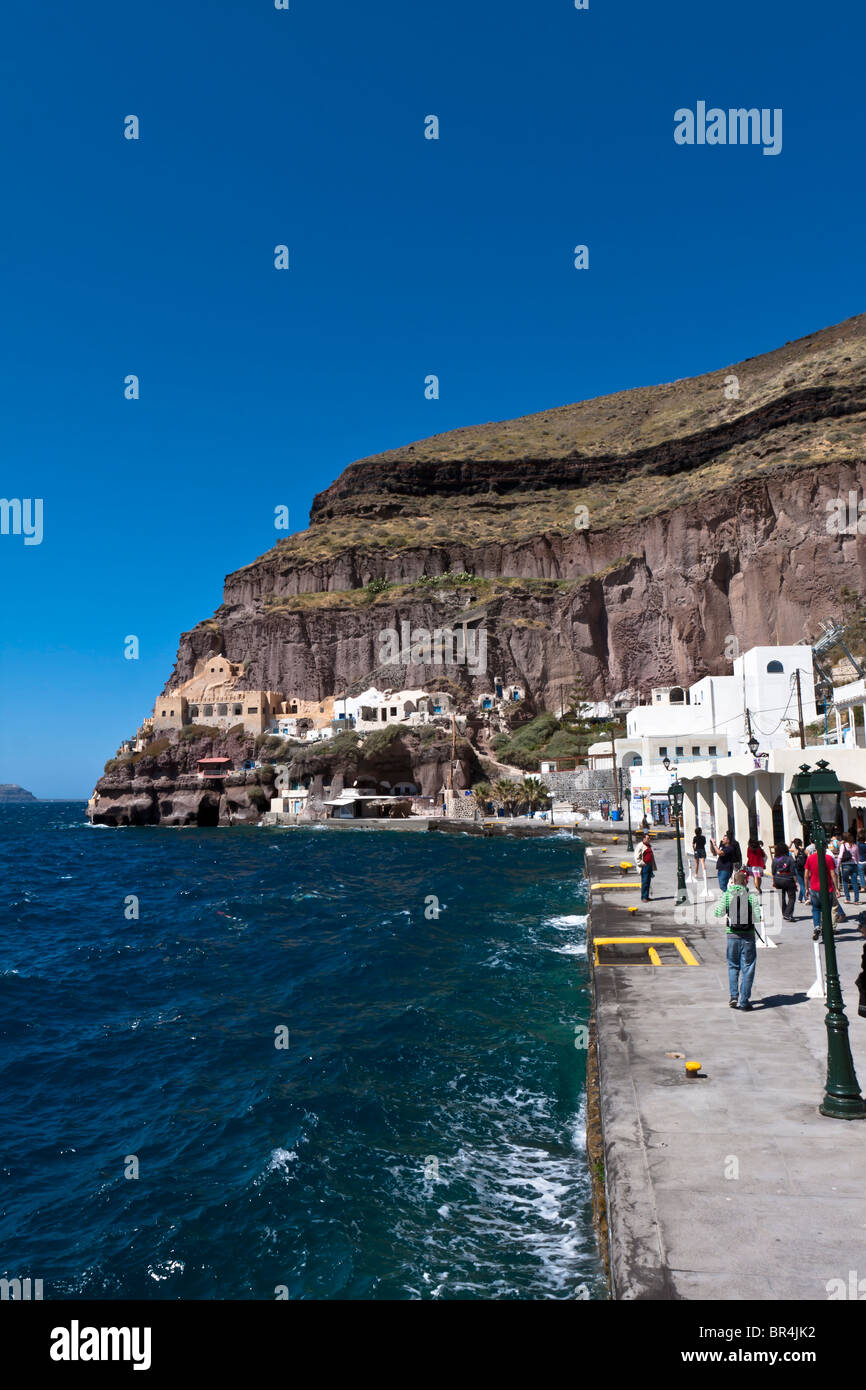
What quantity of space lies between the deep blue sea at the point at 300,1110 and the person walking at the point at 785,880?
4.36 meters

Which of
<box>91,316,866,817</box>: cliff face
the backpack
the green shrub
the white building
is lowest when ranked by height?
the backpack

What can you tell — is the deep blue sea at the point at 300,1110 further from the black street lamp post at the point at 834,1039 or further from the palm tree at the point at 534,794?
the palm tree at the point at 534,794

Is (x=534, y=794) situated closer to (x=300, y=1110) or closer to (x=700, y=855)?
(x=700, y=855)

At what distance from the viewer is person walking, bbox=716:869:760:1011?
423 inches

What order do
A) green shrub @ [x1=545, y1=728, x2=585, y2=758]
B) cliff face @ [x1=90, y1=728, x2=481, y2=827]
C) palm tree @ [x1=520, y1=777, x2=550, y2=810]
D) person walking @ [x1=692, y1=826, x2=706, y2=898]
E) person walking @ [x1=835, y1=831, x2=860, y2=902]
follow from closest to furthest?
1. person walking @ [x1=835, y1=831, x2=860, y2=902]
2. person walking @ [x1=692, y1=826, x2=706, y2=898]
3. palm tree @ [x1=520, y1=777, x2=550, y2=810]
4. green shrub @ [x1=545, y1=728, x2=585, y2=758]
5. cliff face @ [x1=90, y1=728, x2=481, y2=827]

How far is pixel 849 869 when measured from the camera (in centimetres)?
1803

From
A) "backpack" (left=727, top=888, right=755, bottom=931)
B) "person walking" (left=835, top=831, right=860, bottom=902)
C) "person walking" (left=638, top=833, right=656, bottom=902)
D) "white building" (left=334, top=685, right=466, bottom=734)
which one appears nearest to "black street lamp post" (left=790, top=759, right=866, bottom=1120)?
"backpack" (left=727, top=888, right=755, bottom=931)

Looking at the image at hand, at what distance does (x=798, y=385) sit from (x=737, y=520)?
29.3 m

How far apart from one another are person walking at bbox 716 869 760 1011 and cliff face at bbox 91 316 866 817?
74.8 metres

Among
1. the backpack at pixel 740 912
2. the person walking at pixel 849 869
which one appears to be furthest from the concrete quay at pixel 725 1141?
the person walking at pixel 849 869

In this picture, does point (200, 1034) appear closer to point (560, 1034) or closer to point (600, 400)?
point (560, 1034)

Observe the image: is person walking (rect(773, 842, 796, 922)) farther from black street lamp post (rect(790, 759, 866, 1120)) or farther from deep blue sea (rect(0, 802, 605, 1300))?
black street lamp post (rect(790, 759, 866, 1120))

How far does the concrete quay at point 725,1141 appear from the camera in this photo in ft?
17.6
